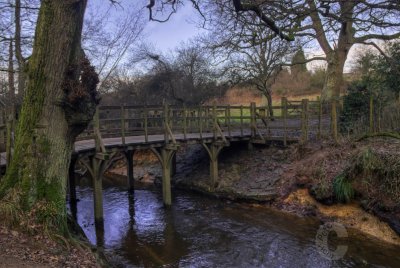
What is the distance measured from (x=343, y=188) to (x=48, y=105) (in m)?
8.00

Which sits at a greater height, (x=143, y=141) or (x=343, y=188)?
(x=143, y=141)

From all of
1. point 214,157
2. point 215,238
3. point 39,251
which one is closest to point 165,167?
point 214,157

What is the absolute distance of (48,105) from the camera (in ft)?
21.4

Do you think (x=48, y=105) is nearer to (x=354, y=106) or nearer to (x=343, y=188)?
(x=343, y=188)

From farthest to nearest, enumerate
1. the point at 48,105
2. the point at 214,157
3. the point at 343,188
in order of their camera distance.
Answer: the point at 214,157 → the point at 343,188 → the point at 48,105

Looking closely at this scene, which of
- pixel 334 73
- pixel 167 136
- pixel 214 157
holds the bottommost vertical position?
pixel 214 157

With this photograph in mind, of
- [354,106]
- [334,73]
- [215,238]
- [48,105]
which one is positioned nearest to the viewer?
[48,105]

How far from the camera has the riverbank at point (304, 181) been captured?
31.9ft

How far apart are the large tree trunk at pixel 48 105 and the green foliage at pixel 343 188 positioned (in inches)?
291

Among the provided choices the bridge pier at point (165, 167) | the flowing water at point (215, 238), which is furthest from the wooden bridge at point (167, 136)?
the flowing water at point (215, 238)

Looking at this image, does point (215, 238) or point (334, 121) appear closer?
point (215, 238)

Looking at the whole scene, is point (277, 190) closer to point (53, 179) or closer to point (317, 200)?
point (317, 200)

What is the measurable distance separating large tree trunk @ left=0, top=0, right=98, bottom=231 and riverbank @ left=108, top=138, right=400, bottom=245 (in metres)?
7.51

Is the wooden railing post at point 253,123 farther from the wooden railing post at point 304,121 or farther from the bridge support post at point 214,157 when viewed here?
the wooden railing post at point 304,121
